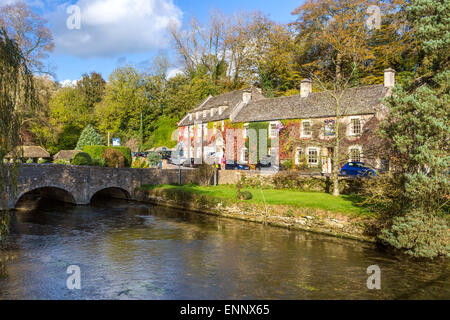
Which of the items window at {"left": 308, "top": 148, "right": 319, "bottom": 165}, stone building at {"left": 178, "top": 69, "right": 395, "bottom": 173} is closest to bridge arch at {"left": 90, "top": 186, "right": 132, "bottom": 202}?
stone building at {"left": 178, "top": 69, "right": 395, "bottom": 173}

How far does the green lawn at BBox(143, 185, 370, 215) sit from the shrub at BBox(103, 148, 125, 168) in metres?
13.8

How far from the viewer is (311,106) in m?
39.2

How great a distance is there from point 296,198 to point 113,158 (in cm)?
2610

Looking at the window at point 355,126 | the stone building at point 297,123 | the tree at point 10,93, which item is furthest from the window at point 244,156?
the tree at point 10,93

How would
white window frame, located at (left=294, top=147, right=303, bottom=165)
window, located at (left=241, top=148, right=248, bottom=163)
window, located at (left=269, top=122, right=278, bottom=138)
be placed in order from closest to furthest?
white window frame, located at (left=294, top=147, right=303, bottom=165) → window, located at (left=269, top=122, right=278, bottom=138) → window, located at (left=241, top=148, right=248, bottom=163)

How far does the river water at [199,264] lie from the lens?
12984 millimetres

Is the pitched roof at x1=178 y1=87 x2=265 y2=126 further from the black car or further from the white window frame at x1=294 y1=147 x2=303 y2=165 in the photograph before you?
the white window frame at x1=294 y1=147 x2=303 y2=165

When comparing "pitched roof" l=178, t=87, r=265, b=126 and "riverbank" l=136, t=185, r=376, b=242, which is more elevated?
"pitched roof" l=178, t=87, r=265, b=126

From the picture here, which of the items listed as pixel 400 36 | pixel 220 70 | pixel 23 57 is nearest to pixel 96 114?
pixel 220 70

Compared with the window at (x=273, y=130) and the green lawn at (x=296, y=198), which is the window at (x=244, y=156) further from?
the green lawn at (x=296, y=198)

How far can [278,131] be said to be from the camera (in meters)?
41.1

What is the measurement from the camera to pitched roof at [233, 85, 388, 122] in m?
34.6

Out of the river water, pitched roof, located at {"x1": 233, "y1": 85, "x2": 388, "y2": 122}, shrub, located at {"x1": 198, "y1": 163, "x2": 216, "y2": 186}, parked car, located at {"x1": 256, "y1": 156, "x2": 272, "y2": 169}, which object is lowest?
the river water

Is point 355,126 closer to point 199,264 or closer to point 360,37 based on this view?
point 360,37
